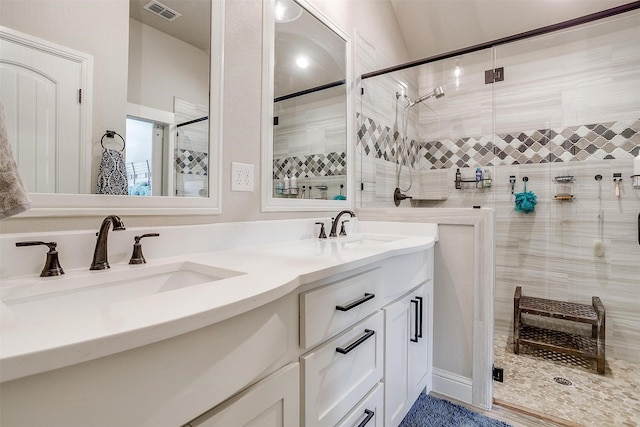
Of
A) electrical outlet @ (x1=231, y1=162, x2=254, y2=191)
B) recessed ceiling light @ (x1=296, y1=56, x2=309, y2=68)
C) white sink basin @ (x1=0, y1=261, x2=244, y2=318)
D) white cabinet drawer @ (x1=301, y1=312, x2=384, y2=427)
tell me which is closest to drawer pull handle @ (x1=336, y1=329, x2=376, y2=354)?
white cabinet drawer @ (x1=301, y1=312, x2=384, y2=427)

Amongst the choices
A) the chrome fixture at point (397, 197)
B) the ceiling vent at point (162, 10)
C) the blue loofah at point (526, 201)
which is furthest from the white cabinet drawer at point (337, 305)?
the blue loofah at point (526, 201)

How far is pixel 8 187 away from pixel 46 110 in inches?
15.3

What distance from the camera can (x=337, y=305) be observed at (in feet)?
2.97

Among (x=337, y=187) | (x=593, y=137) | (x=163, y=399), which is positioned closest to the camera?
(x=163, y=399)

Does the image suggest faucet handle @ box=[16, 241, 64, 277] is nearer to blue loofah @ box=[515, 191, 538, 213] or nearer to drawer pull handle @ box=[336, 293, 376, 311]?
drawer pull handle @ box=[336, 293, 376, 311]

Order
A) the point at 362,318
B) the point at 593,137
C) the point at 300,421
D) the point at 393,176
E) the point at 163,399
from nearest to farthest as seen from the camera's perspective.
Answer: the point at 163,399 < the point at 300,421 < the point at 362,318 < the point at 593,137 < the point at 393,176

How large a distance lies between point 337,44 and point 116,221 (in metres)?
1.70

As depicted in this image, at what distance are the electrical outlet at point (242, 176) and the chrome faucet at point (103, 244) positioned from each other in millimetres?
489

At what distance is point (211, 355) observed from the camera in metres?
0.53

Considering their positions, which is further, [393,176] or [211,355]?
[393,176]

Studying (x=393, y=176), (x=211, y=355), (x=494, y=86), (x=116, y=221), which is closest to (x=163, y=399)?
(x=211, y=355)

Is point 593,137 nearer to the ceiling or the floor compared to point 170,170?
nearer to the ceiling

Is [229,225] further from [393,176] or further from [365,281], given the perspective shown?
[393,176]

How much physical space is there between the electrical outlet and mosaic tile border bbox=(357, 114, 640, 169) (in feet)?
3.38
